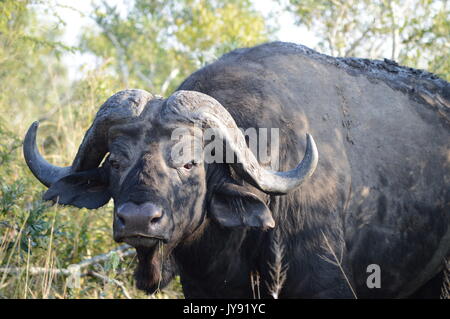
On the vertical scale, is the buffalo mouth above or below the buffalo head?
below

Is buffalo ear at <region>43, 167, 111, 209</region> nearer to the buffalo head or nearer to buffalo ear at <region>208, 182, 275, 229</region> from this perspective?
the buffalo head

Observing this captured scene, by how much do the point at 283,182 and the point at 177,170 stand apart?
613 millimetres

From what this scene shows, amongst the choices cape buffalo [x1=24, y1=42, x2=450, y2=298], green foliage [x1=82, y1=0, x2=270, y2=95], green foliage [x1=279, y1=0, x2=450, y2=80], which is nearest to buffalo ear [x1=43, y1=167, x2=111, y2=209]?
cape buffalo [x1=24, y1=42, x2=450, y2=298]

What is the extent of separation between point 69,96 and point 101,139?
4407 mm

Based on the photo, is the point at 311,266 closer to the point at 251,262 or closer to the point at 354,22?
the point at 251,262

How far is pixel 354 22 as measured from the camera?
930cm

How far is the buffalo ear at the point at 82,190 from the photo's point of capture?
14.4 ft

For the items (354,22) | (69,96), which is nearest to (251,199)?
(69,96)

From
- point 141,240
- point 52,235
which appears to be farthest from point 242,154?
point 52,235

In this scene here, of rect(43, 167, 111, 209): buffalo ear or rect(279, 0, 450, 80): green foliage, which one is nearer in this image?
rect(43, 167, 111, 209): buffalo ear

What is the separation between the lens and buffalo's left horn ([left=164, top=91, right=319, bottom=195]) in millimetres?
3988

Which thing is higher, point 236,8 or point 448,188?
point 236,8

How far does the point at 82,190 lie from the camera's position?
446 centimetres
